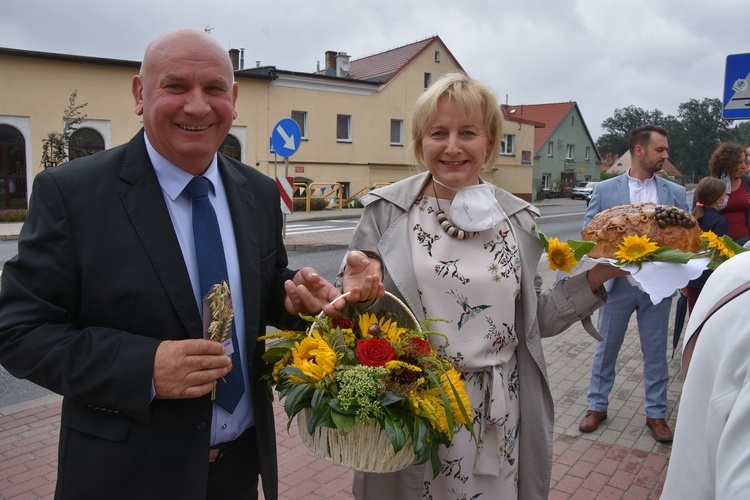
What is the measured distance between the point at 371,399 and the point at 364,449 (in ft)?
0.45

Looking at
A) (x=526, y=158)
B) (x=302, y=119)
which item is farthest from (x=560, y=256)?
(x=526, y=158)

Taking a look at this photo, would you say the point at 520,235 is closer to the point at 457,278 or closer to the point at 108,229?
the point at 457,278

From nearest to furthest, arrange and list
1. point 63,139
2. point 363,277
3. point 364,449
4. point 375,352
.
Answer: point 364,449 → point 375,352 → point 363,277 → point 63,139

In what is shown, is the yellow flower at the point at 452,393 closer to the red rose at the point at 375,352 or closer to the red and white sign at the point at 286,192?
the red rose at the point at 375,352

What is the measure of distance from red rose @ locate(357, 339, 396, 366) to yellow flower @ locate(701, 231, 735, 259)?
159 centimetres

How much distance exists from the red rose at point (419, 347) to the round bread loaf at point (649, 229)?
1025 mm

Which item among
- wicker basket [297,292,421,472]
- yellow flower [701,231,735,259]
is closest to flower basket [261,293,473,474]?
wicker basket [297,292,421,472]

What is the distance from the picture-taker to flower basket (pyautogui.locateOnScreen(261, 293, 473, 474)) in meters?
1.57

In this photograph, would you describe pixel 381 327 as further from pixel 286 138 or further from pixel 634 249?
pixel 286 138

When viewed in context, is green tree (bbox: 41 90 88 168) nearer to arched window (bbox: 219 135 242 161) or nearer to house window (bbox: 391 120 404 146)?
arched window (bbox: 219 135 242 161)

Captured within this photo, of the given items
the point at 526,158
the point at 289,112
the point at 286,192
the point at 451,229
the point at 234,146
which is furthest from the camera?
the point at 526,158

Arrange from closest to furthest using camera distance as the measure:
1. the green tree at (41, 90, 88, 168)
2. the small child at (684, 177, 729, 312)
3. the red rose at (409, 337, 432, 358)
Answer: the red rose at (409, 337, 432, 358) → the small child at (684, 177, 729, 312) → the green tree at (41, 90, 88, 168)

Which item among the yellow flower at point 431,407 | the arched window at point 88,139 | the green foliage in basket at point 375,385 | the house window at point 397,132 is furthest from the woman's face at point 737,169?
the house window at point 397,132

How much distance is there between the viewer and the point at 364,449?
A: 159cm
